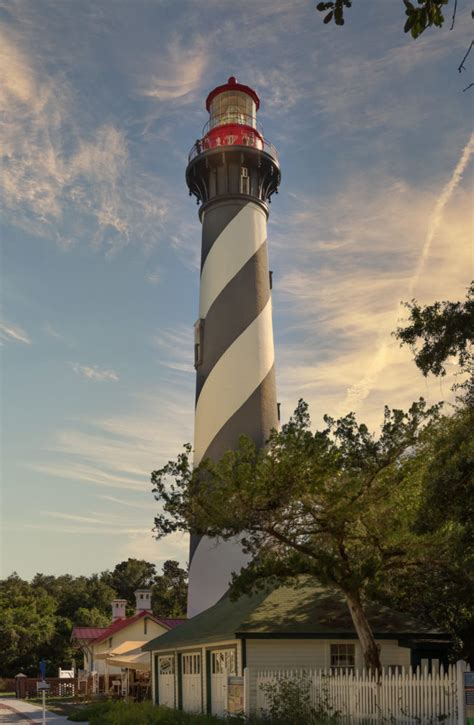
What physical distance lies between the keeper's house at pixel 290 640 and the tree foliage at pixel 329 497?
269 cm

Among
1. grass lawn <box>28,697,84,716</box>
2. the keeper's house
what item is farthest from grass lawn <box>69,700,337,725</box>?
grass lawn <box>28,697,84,716</box>

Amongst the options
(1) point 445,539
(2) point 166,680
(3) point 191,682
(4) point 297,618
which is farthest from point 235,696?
(2) point 166,680

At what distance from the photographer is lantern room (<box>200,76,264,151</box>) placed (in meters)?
34.7

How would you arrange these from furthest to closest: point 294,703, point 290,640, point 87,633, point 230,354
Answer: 1. point 87,633
2. point 230,354
3. point 290,640
4. point 294,703

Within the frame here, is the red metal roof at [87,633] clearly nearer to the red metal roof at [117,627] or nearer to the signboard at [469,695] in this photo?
the red metal roof at [117,627]

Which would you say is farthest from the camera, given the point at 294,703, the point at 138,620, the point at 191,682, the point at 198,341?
the point at 138,620

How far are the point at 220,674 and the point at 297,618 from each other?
319 centimetres

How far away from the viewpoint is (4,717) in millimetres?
33594

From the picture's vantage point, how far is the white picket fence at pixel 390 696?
53.3ft

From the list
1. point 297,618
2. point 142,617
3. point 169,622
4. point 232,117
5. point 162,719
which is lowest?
point 169,622

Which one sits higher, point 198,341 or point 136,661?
point 198,341

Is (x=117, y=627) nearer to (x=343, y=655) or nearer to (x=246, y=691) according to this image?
(x=343, y=655)

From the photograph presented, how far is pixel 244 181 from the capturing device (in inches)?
1335

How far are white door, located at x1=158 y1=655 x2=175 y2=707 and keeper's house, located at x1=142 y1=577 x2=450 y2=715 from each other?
3814 mm
